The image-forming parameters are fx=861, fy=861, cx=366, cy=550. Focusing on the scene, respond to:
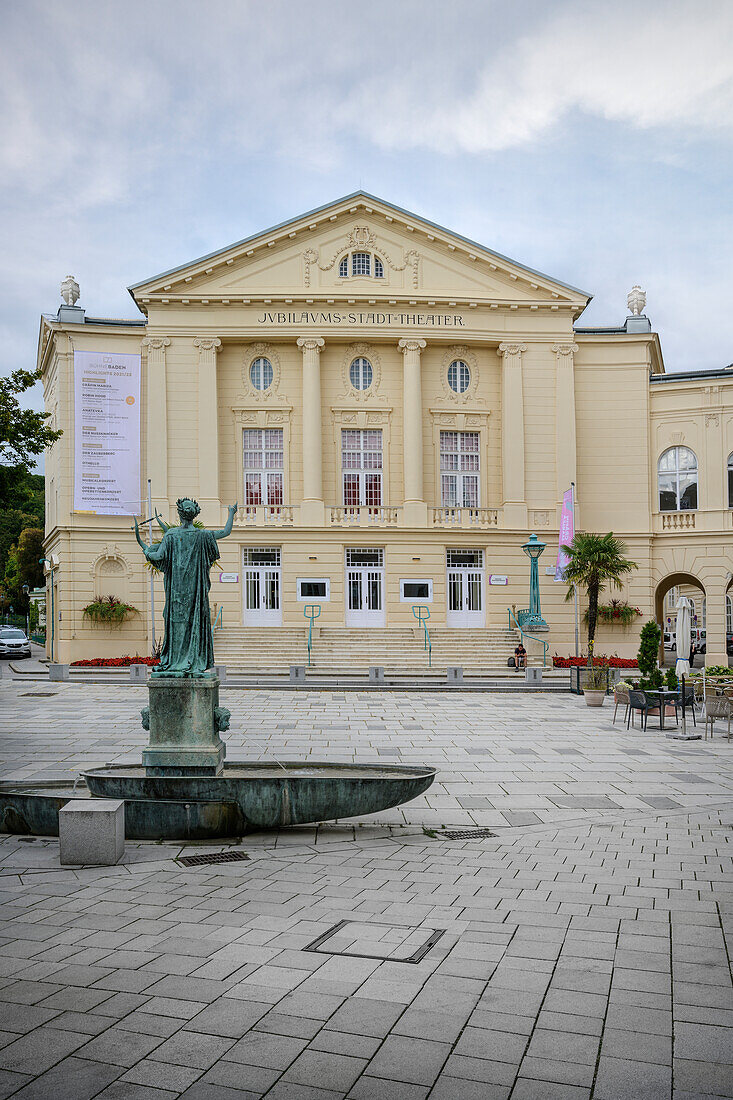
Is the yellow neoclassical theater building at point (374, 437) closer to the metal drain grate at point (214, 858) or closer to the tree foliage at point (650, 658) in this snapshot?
the tree foliage at point (650, 658)

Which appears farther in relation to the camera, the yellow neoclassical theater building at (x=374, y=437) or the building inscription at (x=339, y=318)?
the building inscription at (x=339, y=318)

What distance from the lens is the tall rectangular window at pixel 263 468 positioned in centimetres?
3697

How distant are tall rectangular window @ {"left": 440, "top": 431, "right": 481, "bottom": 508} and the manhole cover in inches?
1256

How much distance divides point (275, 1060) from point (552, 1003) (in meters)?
1.62

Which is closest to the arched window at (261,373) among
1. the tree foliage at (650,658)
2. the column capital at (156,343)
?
the column capital at (156,343)

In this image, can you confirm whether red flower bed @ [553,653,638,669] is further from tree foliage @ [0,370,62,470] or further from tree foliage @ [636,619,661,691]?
tree foliage @ [0,370,62,470]

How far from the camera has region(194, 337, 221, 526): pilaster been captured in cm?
3556

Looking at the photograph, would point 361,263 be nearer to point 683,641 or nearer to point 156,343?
point 156,343

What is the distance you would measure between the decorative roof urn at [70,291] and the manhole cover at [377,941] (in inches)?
1414

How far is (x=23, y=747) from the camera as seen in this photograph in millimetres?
14531

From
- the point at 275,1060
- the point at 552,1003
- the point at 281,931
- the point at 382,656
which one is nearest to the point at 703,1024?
the point at 552,1003

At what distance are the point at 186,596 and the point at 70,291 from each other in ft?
102

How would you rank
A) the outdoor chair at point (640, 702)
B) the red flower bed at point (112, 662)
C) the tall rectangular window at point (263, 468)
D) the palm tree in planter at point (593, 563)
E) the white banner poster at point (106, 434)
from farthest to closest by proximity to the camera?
1. the tall rectangular window at point (263, 468)
2. the white banner poster at point (106, 434)
3. the red flower bed at point (112, 662)
4. the palm tree in planter at point (593, 563)
5. the outdoor chair at point (640, 702)

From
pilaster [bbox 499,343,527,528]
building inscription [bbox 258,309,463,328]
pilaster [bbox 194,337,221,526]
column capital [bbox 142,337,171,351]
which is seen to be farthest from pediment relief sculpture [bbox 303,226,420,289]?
column capital [bbox 142,337,171,351]
